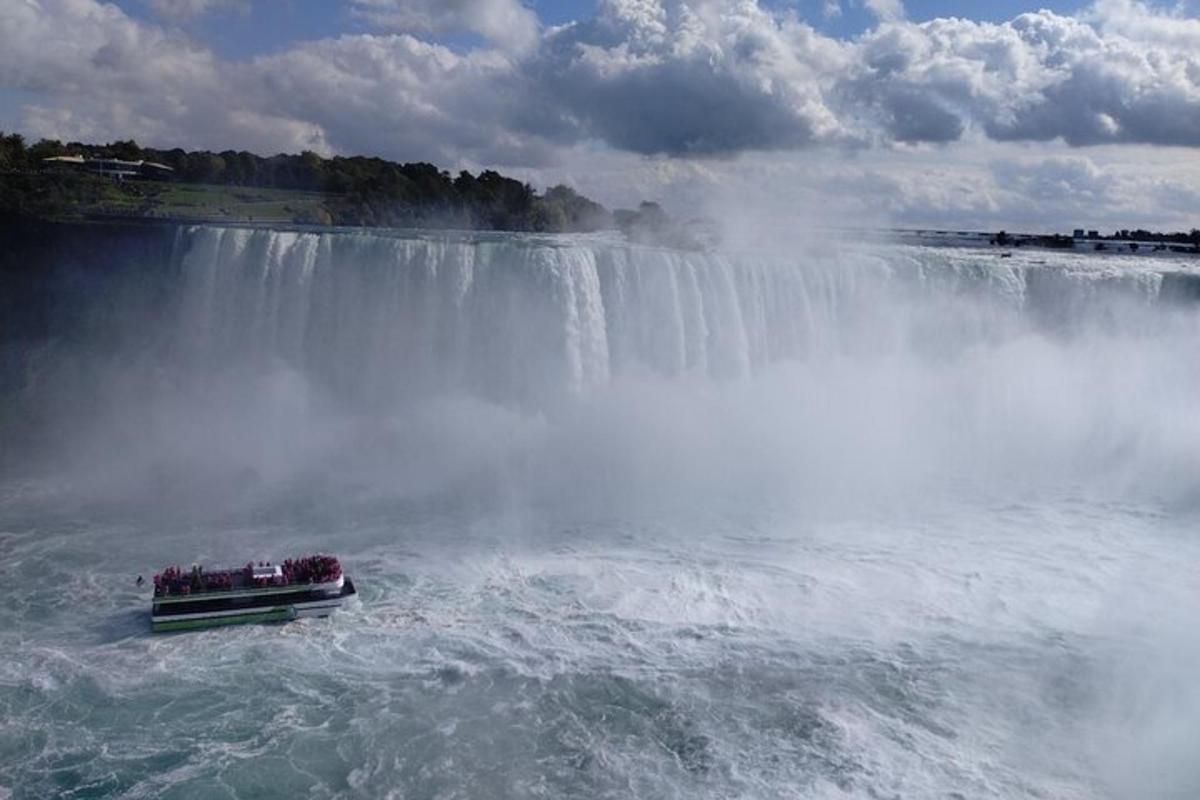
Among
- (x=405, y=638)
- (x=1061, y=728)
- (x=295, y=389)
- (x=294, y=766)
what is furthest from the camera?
(x=295, y=389)

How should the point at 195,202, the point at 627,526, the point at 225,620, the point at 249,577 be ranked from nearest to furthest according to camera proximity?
the point at 225,620 < the point at 249,577 < the point at 627,526 < the point at 195,202

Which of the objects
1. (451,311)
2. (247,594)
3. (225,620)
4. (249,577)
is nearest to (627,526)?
(249,577)

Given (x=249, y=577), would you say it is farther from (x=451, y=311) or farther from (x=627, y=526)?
(x=451, y=311)

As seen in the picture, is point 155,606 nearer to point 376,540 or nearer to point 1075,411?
point 376,540

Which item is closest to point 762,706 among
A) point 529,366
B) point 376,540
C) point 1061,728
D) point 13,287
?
point 1061,728

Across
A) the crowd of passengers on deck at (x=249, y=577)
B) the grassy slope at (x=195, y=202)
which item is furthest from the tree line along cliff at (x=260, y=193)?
the crowd of passengers on deck at (x=249, y=577)

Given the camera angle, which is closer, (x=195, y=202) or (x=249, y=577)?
(x=249, y=577)

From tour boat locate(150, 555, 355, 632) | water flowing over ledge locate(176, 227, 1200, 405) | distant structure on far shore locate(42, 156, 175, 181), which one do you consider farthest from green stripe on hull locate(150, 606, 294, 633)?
distant structure on far shore locate(42, 156, 175, 181)
